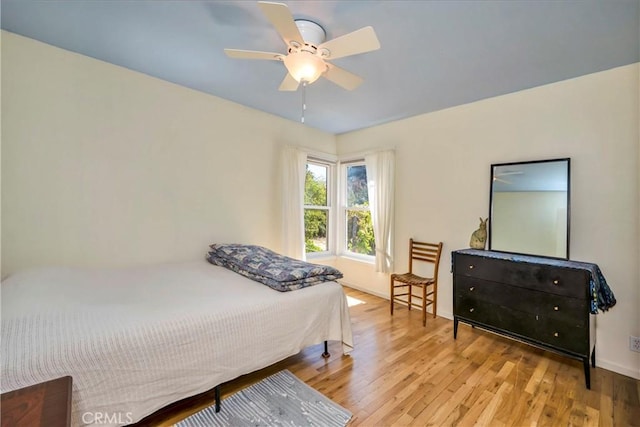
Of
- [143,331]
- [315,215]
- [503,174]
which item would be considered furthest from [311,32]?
[315,215]

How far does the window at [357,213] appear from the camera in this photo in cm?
402

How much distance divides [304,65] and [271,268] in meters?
1.44

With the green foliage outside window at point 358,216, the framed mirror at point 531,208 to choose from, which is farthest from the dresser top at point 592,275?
the green foliage outside window at point 358,216

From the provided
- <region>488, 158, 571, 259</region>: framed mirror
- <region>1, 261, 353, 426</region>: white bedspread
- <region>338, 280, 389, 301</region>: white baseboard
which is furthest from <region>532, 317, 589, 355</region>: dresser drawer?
<region>338, 280, 389, 301</region>: white baseboard

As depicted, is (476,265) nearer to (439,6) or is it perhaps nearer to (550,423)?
(550,423)

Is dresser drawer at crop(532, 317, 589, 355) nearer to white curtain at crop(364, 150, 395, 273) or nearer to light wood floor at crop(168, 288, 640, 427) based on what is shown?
light wood floor at crop(168, 288, 640, 427)

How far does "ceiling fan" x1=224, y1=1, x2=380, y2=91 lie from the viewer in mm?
1434

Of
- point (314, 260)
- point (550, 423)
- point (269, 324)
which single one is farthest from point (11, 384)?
point (314, 260)

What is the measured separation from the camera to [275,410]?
5.29 ft

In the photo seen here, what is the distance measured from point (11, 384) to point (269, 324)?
107cm

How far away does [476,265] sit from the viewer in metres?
2.47

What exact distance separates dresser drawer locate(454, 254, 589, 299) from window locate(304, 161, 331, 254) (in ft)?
6.70

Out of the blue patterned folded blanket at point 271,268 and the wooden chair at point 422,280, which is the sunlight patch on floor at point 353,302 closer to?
the wooden chair at point 422,280

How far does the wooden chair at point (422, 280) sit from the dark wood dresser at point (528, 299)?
15.2 inches
